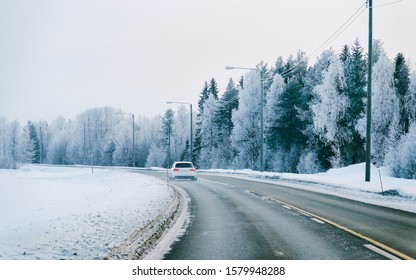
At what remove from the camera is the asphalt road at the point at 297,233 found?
7.11 meters

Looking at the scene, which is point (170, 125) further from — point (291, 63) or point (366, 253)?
point (366, 253)

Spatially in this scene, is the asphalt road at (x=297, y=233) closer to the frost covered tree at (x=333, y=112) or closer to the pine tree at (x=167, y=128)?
the frost covered tree at (x=333, y=112)

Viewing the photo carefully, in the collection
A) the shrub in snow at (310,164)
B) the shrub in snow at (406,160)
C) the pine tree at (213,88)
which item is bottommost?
the shrub in snow at (310,164)

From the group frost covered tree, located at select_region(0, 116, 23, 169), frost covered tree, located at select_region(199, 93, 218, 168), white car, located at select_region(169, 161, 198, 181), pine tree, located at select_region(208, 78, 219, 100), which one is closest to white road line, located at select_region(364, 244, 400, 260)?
white car, located at select_region(169, 161, 198, 181)

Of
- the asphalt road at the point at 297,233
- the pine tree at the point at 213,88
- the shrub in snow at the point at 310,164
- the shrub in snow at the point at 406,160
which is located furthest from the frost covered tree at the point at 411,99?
the pine tree at the point at 213,88

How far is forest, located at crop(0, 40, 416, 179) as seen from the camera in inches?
1516

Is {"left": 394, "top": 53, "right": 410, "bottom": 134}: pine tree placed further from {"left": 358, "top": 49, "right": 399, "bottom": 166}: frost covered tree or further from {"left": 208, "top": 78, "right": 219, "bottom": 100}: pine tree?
{"left": 208, "top": 78, "right": 219, "bottom": 100}: pine tree

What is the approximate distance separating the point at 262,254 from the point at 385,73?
38.1 metres

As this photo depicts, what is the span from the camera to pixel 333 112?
4538cm

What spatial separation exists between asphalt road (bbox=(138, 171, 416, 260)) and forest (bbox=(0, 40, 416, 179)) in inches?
364

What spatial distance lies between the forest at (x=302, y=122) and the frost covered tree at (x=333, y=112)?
0.35 feet

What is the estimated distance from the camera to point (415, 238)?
8461 millimetres

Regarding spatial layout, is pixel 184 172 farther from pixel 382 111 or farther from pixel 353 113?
pixel 353 113

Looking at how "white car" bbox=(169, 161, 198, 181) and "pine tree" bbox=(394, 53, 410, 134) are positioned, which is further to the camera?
"pine tree" bbox=(394, 53, 410, 134)
